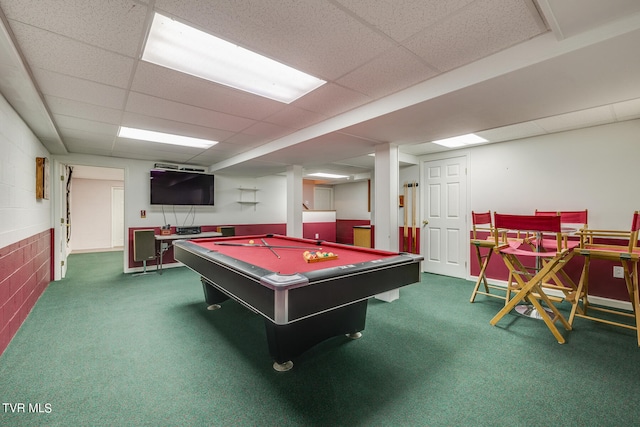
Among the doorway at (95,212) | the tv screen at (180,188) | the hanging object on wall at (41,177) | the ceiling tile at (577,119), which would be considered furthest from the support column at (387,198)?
the doorway at (95,212)

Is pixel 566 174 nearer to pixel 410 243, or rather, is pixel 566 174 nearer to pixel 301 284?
pixel 410 243

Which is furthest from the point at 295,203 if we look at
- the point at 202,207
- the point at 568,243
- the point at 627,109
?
the point at 627,109

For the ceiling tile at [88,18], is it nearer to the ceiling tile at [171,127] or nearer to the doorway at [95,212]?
the ceiling tile at [171,127]

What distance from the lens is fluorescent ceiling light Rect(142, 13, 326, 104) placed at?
1705 millimetres

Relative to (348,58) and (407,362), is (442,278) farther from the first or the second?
(348,58)

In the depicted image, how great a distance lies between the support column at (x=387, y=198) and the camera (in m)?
3.53

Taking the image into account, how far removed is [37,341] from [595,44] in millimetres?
4647

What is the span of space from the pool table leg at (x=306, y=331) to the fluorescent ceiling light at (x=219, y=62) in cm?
193

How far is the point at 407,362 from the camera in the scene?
7.02 ft

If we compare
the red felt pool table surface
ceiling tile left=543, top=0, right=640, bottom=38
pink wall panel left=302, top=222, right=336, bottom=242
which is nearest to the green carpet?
the red felt pool table surface

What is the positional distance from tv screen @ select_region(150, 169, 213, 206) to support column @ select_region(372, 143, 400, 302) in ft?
13.4

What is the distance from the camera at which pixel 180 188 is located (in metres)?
5.71

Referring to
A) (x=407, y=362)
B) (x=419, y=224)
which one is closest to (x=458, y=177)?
(x=419, y=224)

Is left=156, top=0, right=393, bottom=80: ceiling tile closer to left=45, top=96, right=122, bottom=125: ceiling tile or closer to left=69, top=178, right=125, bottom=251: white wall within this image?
left=45, top=96, right=122, bottom=125: ceiling tile
